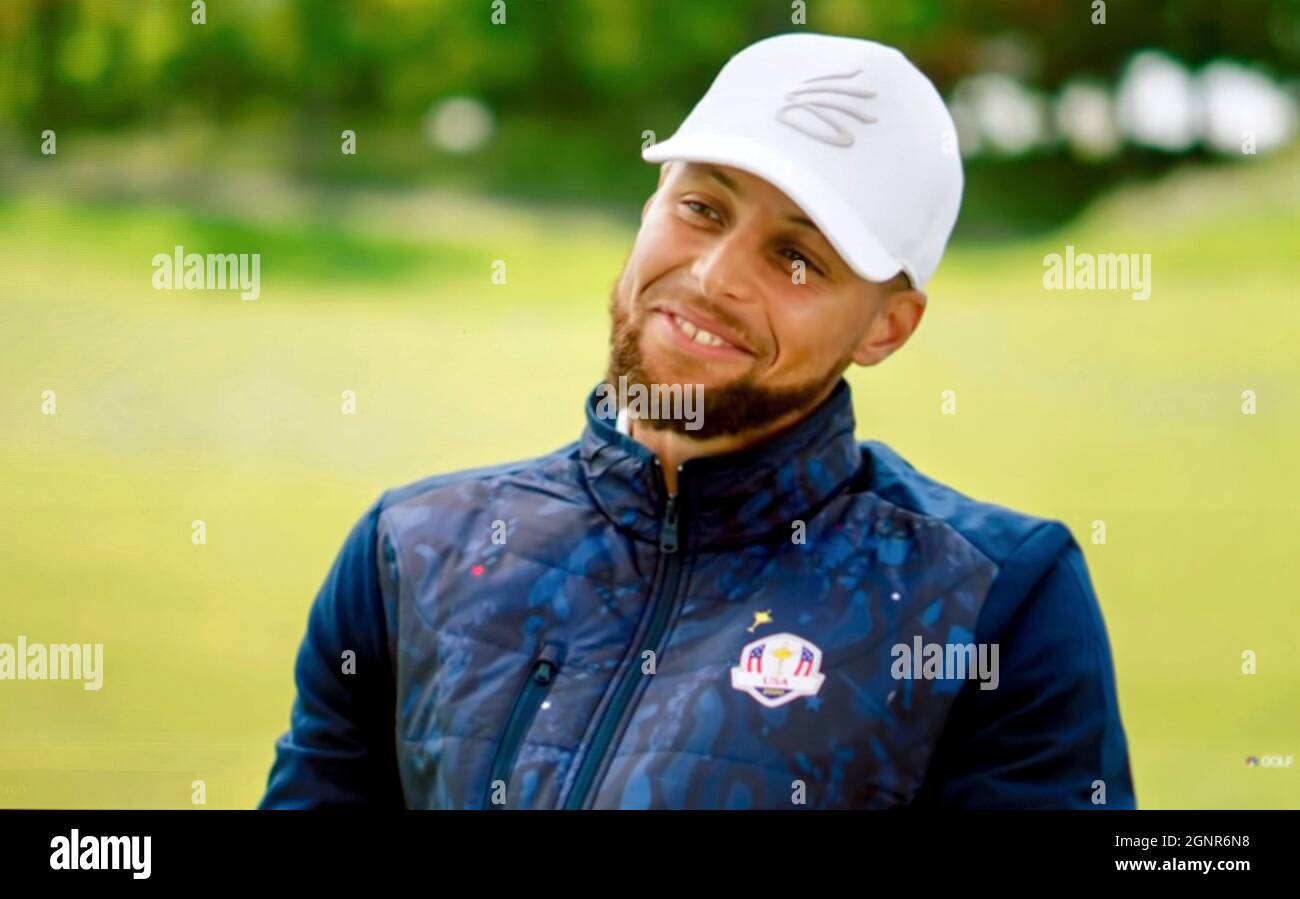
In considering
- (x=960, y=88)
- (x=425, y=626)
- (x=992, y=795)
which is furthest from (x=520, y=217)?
(x=992, y=795)

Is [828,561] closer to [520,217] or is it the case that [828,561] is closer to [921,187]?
[921,187]

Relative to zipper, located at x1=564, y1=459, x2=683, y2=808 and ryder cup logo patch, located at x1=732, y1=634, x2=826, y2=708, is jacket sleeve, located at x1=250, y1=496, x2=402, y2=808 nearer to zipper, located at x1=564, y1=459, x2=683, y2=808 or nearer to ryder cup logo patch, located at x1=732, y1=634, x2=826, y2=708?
zipper, located at x1=564, y1=459, x2=683, y2=808

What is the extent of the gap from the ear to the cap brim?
10cm

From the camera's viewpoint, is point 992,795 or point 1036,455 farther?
point 1036,455

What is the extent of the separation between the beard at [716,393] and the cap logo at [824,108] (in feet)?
0.67

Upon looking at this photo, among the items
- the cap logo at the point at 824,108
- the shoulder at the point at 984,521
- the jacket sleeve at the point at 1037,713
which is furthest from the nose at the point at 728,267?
the jacket sleeve at the point at 1037,713

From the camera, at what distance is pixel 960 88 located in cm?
277

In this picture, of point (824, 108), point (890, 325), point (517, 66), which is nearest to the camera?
point (824, 108)

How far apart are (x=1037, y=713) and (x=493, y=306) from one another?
5.86ft

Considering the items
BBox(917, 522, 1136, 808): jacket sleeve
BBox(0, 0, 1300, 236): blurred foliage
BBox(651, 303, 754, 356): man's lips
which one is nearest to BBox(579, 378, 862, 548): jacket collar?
BBox(651, 303, 754, 356): man's lips

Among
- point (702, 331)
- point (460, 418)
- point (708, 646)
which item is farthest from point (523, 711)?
point (460, 418)

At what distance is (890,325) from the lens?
5.51 feet

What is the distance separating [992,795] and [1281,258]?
5.28ft

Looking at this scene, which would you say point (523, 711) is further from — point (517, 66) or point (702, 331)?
point (517, 66)
